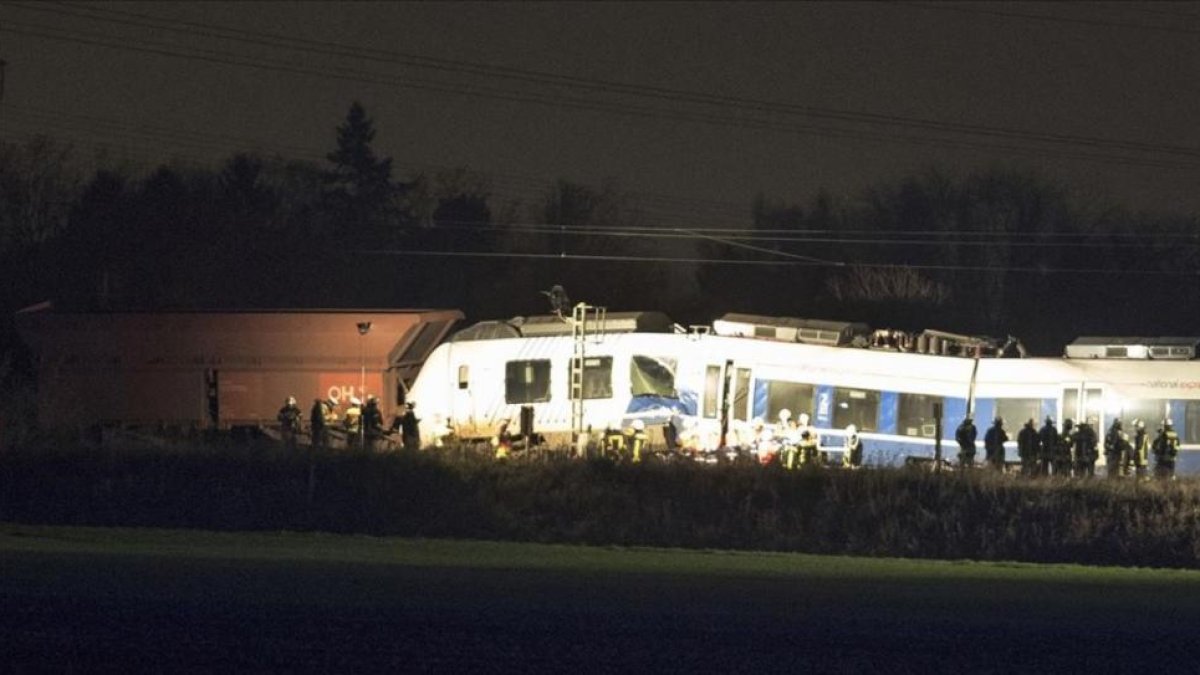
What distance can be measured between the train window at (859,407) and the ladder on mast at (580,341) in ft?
18.4

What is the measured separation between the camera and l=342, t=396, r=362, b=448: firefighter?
39.6 m

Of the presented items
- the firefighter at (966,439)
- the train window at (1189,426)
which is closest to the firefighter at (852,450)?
the firefighter at (966,439)

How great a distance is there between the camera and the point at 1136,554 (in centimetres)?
3244

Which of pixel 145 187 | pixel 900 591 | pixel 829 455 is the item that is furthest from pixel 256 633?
pixel 145 187

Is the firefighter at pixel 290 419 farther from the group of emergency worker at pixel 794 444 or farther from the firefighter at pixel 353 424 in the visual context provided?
the group of emergency worker at pixel 794 444

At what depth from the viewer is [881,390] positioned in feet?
137

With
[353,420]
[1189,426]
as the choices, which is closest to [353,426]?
[353,420]

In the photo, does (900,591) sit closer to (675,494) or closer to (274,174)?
(675,494)

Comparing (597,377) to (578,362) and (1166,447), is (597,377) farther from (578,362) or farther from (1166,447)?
(1166,447)

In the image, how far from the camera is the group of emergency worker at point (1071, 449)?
1478 inches

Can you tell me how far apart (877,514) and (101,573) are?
1409 cm

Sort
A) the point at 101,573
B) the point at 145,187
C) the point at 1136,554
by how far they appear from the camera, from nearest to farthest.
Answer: the point at 101,573 < the point at 1136,554 < the point at 145,187

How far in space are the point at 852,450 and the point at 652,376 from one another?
547 centimetres

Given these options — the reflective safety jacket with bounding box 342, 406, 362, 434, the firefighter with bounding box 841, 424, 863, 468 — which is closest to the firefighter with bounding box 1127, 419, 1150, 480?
the firefighter with bounding box 841, 424, 863, 468
